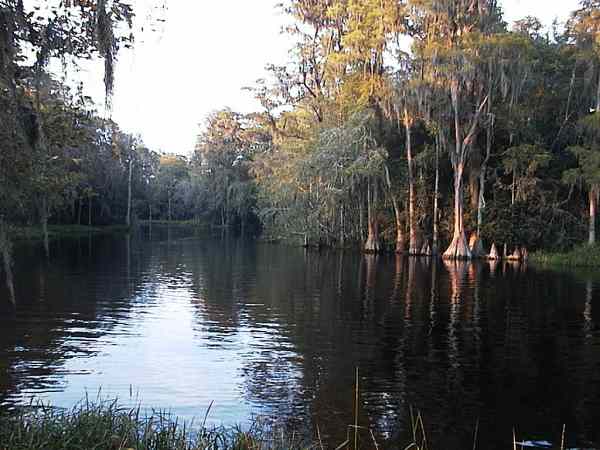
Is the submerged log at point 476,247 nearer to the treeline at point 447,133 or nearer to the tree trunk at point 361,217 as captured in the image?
the treeline at point 447,133

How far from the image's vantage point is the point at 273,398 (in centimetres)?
1003

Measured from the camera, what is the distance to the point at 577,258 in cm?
3528

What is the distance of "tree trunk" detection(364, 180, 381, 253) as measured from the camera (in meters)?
42.6

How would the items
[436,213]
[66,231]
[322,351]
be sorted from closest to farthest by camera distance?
[322,351]
[436,213]
[66,231]

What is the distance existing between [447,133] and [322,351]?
1043 inches

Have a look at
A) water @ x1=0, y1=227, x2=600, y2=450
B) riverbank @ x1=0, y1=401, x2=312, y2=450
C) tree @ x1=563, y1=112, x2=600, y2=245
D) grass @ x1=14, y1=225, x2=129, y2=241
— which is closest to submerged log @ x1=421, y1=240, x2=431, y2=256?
tree @ x1=563, y1=112, x2=600, y2=245

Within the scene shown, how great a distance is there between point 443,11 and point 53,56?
30933 millimetres

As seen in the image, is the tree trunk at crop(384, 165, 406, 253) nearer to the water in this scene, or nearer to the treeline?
the treeline

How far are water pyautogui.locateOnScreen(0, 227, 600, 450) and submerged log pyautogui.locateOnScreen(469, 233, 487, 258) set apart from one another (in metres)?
12.0

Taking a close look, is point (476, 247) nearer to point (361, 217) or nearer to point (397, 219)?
point (397, 219)

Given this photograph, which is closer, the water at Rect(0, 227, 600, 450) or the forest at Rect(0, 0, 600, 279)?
the water at Rect(0, 227, 600, 450)

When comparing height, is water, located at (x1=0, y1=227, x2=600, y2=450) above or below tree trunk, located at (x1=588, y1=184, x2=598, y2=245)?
below

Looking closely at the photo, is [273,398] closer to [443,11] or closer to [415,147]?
[443,11]

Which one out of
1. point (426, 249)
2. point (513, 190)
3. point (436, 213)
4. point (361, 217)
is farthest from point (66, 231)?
point (513, 190)
